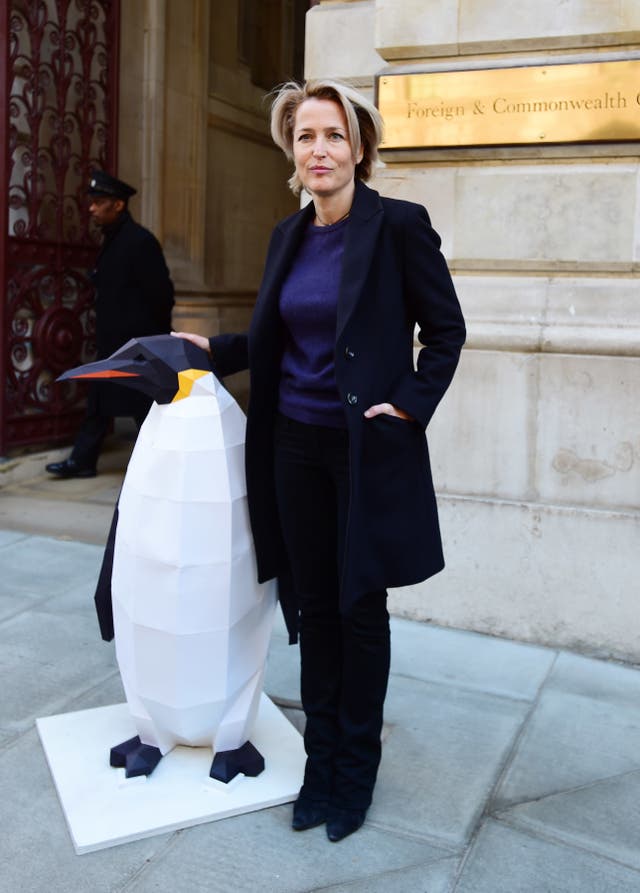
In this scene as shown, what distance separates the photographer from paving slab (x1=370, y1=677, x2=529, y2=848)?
2.85 meters

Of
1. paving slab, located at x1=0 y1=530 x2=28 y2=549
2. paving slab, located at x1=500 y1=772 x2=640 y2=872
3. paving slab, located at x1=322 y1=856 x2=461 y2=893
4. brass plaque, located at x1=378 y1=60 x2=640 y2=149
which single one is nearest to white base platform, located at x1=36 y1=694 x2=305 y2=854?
paving slab, located at x1=322 y1=856 x2=461 y2=893

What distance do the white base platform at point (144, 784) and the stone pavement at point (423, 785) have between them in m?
0.04

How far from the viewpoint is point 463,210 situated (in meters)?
4.30

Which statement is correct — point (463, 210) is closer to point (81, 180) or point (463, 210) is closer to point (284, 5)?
point (81, 180)

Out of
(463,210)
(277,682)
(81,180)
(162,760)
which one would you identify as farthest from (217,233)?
(162,760)

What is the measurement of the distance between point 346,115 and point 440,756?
192cm

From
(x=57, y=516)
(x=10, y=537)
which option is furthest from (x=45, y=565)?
(x=57, y=516)

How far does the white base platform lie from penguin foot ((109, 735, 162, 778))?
21mm

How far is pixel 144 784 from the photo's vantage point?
293cm

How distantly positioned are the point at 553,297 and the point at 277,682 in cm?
186

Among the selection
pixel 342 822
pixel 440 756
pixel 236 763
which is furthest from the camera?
pixel 440 756

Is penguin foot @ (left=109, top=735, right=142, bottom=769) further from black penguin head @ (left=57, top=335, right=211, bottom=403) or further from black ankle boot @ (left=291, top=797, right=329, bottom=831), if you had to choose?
black penguin head @ (left=57, top=335, right=211, bottom=403)

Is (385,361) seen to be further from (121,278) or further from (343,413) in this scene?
(121,278)

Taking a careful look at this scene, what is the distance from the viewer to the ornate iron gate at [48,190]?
21.3 ft
